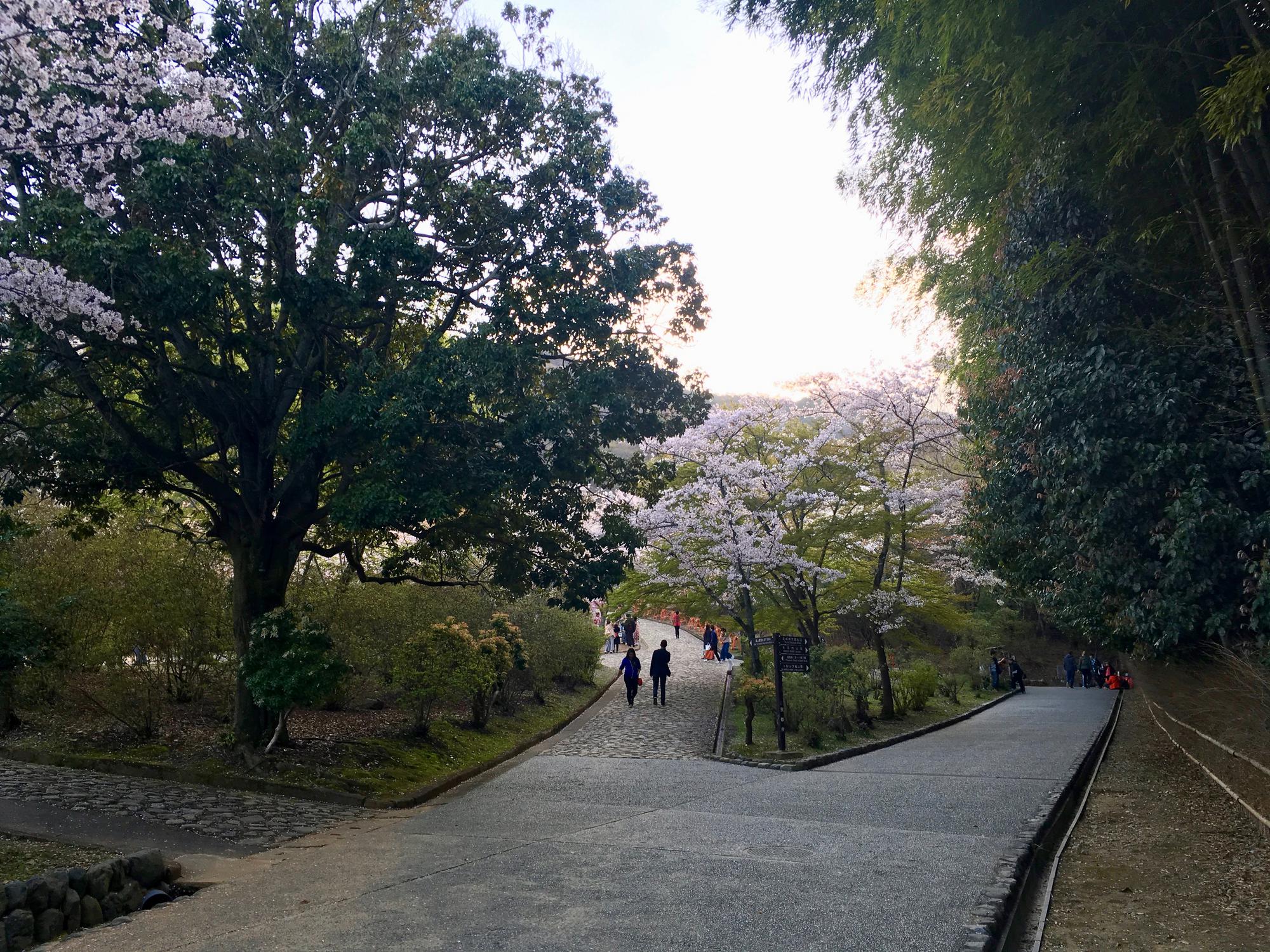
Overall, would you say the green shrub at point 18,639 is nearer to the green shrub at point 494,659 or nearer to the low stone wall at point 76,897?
the low stone wall at point 76,897

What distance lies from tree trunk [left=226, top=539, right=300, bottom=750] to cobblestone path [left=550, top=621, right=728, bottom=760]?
4879 millimetres

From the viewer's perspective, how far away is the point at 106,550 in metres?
13.0

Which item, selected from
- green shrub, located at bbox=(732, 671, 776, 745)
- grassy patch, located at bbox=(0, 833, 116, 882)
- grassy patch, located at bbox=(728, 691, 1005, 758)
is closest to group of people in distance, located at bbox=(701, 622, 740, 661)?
grassy patch, located at bbox=(728, 691, 1005, 758)

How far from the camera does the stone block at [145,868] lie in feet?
19.8

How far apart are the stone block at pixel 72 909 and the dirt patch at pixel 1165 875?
592 cm

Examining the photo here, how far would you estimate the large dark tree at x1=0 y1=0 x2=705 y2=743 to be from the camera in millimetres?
9336

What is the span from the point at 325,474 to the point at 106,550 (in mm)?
3463

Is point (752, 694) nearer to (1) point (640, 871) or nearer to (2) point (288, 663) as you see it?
(2) point (288, 663)

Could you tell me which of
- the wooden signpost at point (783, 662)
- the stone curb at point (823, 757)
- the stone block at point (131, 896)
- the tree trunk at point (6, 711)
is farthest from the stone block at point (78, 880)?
the wooden signpost at point (783, 662)

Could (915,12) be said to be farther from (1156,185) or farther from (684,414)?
(684,414)

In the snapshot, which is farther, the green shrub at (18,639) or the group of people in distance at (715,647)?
the group of people in distance at (715,647)

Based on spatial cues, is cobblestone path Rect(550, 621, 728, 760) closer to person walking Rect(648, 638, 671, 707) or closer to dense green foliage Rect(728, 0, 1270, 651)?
person walking Rect(648, 638, 671, 707)

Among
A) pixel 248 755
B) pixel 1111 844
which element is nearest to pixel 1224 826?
pixel 1111 844

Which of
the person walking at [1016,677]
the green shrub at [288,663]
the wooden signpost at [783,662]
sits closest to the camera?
the green shrub at [288,663]
